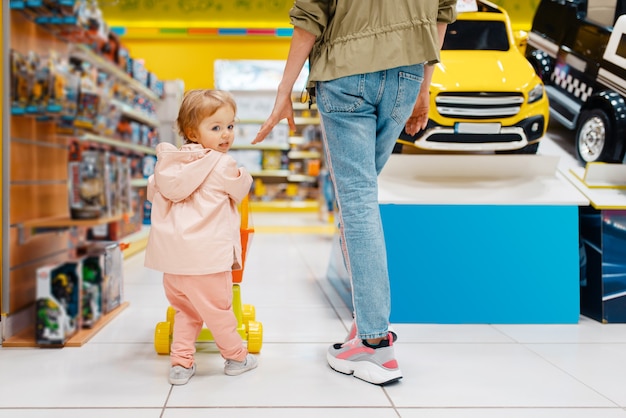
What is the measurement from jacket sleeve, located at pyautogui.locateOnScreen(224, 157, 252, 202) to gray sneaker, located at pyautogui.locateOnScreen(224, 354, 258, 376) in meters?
0.47

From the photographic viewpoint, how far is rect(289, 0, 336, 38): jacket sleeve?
145 cm

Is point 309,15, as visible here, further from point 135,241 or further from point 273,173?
point 273,173

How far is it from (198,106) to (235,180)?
0.23m

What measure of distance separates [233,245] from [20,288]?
0.92 metres

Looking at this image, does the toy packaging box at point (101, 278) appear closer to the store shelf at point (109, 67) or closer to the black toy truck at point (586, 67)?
the store shelf at point (109, 67)

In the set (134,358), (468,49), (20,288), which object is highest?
(468,49)

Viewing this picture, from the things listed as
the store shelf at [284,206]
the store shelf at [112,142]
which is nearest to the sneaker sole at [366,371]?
the store shelf at [112,142]

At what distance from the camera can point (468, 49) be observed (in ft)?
8.75

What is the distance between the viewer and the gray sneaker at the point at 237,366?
156 centimetres

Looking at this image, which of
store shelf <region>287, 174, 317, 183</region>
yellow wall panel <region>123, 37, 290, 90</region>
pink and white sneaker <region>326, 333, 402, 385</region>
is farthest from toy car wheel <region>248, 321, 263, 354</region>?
yellow wall panel <region>123, 37, 290, 90</region>

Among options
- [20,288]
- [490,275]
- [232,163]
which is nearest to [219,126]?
[232,163]

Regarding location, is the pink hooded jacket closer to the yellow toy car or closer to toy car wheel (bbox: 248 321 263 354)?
toy car wheel (bbox: 248 321 263 354)

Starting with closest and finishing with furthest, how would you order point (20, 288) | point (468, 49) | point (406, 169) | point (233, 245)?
point (233, 245)
point (20, 288)
point (406, 169)
point (468, 49)

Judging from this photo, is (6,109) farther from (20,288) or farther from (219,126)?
(219,126)
